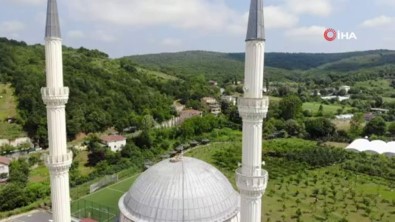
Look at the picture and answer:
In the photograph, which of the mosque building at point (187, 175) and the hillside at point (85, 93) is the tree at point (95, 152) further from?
the mosque building at point (187, 175)

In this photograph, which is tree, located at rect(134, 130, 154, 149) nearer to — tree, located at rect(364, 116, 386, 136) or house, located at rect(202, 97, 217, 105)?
house, located at rect(202, 97, 217, 105)

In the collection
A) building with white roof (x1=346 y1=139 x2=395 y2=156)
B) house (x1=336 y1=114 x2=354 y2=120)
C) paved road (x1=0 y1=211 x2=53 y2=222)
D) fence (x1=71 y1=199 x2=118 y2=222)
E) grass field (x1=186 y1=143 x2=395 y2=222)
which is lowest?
paved road (x1=0 y1=211 x2=53 y2=222)

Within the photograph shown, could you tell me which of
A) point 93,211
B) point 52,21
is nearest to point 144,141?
point 93,211

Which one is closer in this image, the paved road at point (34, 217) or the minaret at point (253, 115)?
the minaret at point (253, 115)

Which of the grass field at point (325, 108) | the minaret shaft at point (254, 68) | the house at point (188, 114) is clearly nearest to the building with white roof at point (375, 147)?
the grass field at point (325, 108)

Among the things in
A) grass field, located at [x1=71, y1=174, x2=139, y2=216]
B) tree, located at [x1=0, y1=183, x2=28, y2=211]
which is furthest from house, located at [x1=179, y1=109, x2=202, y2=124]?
tree, located at [x1=0, y1=183, x2=28, y2=211]
